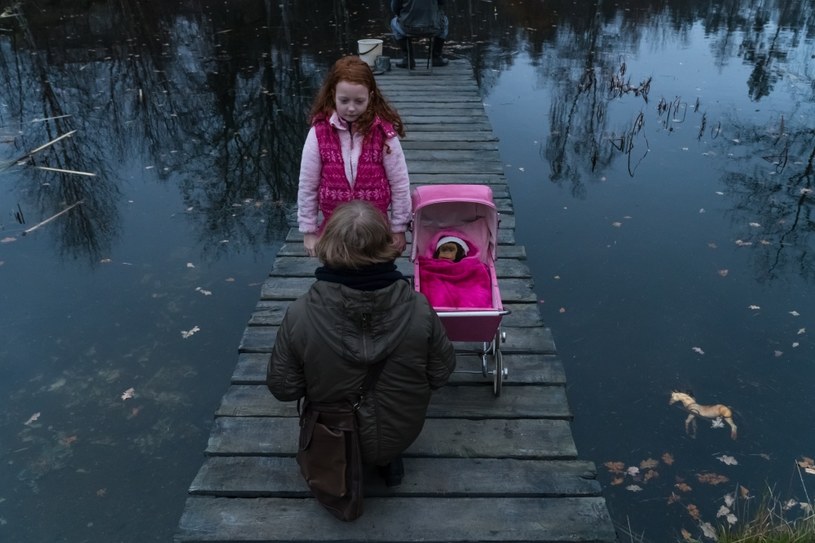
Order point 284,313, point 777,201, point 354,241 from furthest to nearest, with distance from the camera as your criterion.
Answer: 1. point 777,201
2. point 284,313
3. point 354,241

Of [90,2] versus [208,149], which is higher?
[90,2]

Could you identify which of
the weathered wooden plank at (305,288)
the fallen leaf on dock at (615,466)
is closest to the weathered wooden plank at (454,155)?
the weathered wooden plank at (305,288)

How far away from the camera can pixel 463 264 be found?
12.8 ft

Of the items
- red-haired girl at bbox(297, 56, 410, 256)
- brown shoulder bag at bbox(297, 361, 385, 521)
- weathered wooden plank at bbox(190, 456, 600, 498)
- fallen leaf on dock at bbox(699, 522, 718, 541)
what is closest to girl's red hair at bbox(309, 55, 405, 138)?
A: red-haired girl at bbox(297, 56, 410, 256)

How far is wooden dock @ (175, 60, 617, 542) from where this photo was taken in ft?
10.3

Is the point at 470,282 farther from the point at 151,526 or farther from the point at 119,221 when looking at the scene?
the point at 119,221

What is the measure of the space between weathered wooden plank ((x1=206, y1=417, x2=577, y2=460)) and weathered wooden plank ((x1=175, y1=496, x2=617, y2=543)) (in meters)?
0.32

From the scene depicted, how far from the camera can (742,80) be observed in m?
11.4

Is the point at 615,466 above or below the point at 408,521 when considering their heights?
below

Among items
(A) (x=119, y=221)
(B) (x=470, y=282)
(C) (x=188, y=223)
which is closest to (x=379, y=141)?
(B) (x=470, y=282)

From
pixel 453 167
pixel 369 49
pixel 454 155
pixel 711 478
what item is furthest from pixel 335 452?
pixel 369 49

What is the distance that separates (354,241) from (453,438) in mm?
1632

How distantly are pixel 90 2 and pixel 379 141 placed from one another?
17727mm

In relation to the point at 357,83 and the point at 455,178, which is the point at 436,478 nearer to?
the point at 357,83
